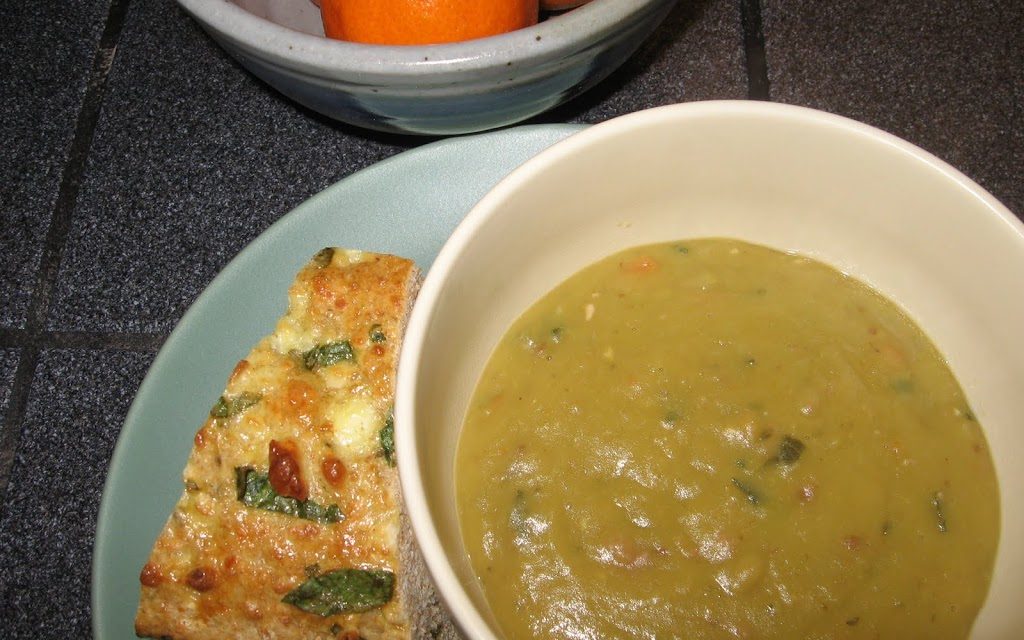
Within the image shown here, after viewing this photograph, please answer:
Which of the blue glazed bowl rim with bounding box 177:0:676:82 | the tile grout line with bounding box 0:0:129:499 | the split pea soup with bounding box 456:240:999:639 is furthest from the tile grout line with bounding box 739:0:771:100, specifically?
the tile grout line with bounding box 0:0:129:499

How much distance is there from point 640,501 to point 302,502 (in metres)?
0.49

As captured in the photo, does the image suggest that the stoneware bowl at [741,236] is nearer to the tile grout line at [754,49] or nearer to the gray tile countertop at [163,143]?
the gray tile countertop at [163,143]

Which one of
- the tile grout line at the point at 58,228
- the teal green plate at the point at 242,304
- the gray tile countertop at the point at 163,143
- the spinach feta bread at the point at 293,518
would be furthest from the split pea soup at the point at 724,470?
the tile grout line at the point at 58,228

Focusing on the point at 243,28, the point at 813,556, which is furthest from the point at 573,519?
the point at 243,28

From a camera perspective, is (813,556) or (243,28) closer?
(813,556)

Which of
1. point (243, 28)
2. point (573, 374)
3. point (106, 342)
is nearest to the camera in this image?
point (573, 374)

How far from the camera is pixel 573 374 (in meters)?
1.14

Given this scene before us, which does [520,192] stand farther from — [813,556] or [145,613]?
[145,613]

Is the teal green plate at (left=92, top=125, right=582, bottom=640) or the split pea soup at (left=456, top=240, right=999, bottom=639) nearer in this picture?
the split pea soup at (left=456, top=240, right=999, bottom=639)

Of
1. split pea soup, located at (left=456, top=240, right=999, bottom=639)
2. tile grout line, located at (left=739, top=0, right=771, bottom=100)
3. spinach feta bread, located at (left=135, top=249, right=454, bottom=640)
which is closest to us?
split pea soup, located at (left=456, top=240, right=999, bottom=639)

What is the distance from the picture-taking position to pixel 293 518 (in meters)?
1.20

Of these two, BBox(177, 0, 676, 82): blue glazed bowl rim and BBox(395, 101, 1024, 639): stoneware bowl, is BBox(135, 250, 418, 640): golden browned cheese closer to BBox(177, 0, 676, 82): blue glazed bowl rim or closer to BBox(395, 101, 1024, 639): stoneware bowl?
BBox(395, 101, 1024, 639): stoneware bowl

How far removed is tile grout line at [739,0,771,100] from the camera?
1866mm

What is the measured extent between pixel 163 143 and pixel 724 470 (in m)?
1.38
